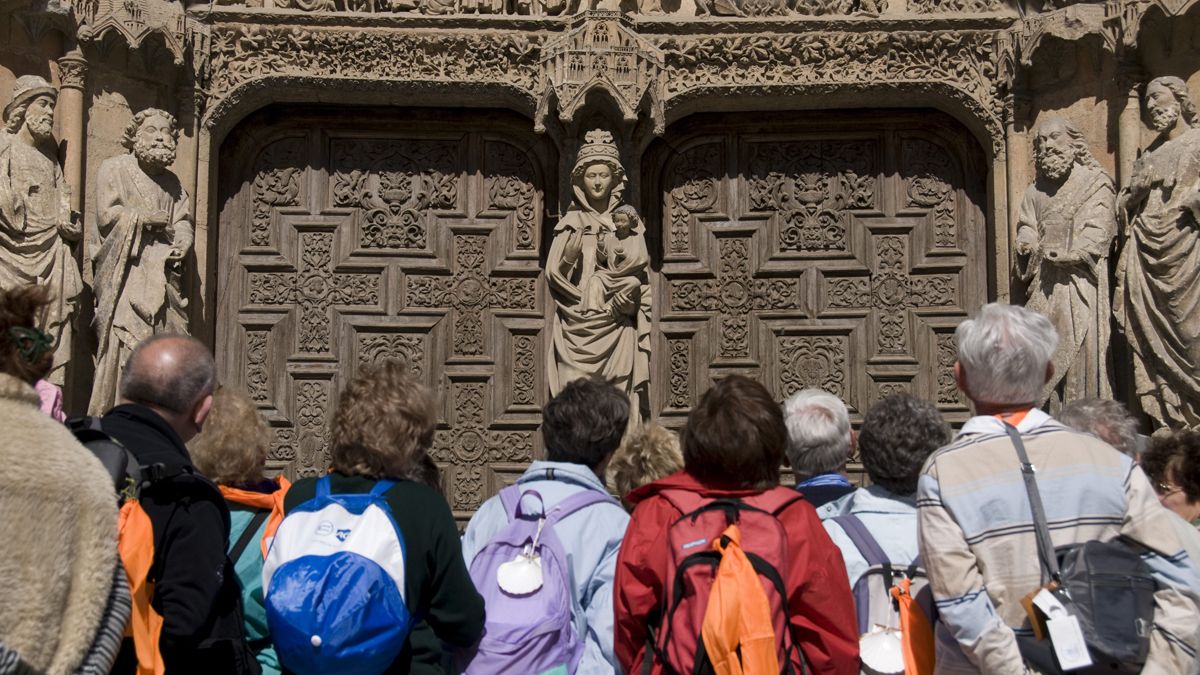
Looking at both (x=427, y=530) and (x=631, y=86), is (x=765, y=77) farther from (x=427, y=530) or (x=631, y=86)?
(x=427, y=530)

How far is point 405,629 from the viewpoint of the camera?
3.21m

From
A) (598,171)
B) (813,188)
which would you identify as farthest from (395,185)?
(813,188)

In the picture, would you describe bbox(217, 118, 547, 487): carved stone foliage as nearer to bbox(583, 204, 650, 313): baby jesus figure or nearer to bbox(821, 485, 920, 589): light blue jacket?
bbox(583, 204, 650, 313): baby jesus figure

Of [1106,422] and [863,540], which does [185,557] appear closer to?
[863,540]

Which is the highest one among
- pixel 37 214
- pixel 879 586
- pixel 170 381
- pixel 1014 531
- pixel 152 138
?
pixel 152 138

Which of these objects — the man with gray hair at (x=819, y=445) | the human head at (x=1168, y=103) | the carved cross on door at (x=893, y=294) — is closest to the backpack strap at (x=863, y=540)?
the man with gray hair at (x=819, y=445)

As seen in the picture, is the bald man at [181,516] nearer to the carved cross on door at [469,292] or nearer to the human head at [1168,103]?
the carved cross on door at [469,292]

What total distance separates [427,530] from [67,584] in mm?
959

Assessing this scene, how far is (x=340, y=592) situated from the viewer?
3125mm

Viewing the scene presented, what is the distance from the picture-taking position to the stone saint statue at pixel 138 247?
7633 mm

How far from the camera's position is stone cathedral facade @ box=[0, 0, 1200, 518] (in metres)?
8.46

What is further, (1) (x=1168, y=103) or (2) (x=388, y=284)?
(2) (x=388, y=284)

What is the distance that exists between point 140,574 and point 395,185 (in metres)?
6.25

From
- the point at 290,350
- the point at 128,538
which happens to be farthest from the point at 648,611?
the point at 290,350
